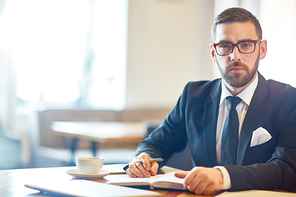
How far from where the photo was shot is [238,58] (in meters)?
1.62

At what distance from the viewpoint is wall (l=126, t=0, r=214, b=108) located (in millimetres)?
6027

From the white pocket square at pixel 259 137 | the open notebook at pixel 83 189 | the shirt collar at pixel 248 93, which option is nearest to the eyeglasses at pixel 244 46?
the shirt collar at pixel 248 93

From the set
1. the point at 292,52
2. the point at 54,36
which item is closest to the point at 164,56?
the point at 54,36

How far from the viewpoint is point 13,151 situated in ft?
16.3

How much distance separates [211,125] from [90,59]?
180 inches

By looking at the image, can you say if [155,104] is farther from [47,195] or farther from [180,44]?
[47,195]

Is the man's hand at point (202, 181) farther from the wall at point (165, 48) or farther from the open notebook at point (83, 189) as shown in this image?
the wall at point (165, 48)

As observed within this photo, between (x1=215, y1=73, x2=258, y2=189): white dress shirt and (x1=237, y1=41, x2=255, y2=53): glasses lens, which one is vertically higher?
(x1=237, y1=41, x2=255, y2=53): glasses lens

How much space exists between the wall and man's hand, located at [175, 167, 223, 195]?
193 inches

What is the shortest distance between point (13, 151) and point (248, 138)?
4149mm

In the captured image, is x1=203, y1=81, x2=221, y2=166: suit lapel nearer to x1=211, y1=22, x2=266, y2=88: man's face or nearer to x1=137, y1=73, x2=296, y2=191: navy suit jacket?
x1=137, y1=73, x2=296, y2=191: navy suit jacket

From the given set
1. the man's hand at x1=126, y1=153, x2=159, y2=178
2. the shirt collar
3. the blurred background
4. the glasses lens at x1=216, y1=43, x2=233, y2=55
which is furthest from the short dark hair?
the blurred background

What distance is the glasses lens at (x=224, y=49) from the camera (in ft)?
5.40

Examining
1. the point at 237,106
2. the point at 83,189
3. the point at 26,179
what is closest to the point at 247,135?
the point at 237,106
